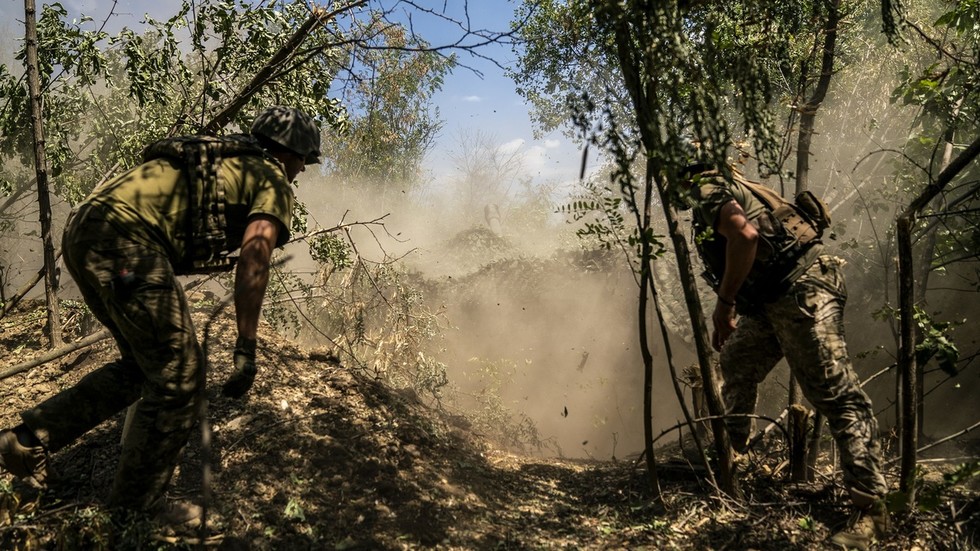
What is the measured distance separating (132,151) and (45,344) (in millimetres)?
1499

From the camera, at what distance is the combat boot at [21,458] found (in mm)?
2250

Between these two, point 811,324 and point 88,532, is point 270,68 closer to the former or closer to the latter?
point 88,532

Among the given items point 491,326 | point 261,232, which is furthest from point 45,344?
point 491,326

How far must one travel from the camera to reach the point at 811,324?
2.64 metres

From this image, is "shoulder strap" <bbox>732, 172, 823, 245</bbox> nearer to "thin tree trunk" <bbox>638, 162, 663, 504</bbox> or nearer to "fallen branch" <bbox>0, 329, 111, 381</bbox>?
"thin tree trunk" <bbox>638, 162, 663, 504</bbox>

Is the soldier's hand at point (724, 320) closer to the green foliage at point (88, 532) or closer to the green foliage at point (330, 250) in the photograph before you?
A: the green foliage at point (88, 532)

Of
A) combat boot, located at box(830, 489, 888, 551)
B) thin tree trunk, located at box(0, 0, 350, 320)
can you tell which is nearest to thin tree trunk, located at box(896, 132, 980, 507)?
combat boot, located at box(830, 489, 888, 551)

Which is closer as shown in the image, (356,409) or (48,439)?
(48,439)

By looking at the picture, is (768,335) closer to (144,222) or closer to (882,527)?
(882,527)

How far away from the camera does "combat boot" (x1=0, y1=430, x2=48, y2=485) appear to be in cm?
225

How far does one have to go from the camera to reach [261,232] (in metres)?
2.16

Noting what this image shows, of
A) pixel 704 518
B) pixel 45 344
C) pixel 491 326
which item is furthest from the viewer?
pixel 491 326

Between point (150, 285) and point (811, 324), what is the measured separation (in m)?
2.67

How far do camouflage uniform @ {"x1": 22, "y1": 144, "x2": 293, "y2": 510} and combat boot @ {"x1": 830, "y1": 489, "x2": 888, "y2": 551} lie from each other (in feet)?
8.24
